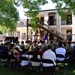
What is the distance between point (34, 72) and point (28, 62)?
24.3 inches

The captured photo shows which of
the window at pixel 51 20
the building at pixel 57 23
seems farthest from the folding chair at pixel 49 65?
the window at pixel 51 20

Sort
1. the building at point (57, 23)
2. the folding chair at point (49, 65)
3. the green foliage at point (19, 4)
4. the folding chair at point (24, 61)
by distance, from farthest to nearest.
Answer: the building at point (57, 23)
the green foliage at point (19, 4)
the folding chair at point (24, 61)
the folding chair at point (49, 65)

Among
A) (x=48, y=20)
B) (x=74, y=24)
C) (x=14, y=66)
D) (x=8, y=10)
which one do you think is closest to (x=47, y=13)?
(x=48, y=20)

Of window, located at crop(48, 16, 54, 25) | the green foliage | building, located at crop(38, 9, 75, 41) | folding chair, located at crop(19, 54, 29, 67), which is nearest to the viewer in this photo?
folding chair, located at crop(19, 54, 29, 67)

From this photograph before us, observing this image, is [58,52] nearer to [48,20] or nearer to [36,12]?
[36,12]

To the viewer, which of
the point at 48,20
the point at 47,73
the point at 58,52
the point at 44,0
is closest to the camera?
the point at 47,73

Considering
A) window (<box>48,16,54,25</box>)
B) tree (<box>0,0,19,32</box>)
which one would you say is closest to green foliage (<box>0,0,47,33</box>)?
tree (<box>0,0,19,32</box>)

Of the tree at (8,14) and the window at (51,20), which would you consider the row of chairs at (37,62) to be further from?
the window at (51,20)

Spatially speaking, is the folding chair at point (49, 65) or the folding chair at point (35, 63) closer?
the folding chair at point (49, 65)

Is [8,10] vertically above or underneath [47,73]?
above

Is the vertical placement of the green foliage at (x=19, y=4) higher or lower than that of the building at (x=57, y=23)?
higher

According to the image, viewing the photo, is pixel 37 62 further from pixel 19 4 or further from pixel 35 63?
pixel 19 4

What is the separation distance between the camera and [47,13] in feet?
169

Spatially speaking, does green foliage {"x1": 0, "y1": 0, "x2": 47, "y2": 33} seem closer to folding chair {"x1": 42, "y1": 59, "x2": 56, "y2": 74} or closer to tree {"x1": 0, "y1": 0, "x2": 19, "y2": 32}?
tree {"x1": 0, "y1": 0, "x2": 19, "y2": 32}
